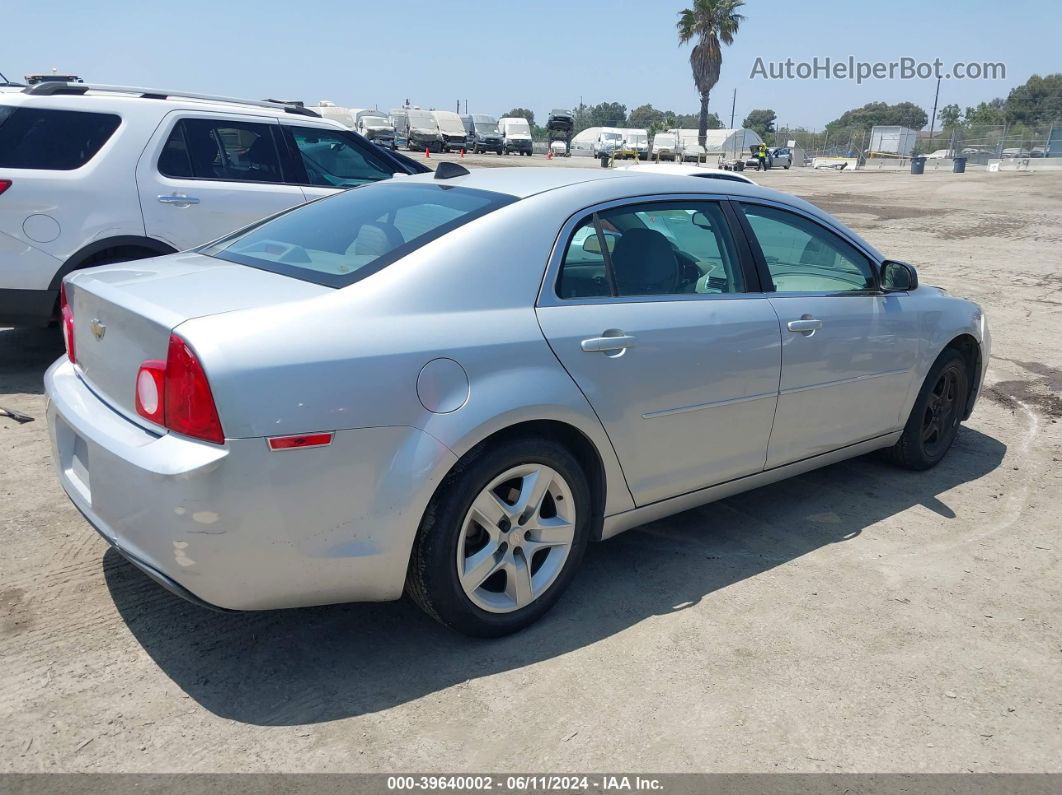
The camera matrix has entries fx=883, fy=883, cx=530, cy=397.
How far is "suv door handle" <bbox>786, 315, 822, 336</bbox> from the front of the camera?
12.9 ft

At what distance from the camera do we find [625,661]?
3.13 m

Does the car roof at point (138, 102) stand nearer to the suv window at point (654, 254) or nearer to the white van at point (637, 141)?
the suv window at point (654, 254)

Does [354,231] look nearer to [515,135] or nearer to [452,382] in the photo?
[452,382]

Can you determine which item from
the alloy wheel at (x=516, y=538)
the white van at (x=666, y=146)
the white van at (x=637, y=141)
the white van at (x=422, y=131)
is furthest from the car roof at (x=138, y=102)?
the white van at (x=637, y=141)

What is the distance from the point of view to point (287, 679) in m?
2.95

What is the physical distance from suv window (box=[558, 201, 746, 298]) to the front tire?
0.68 meters

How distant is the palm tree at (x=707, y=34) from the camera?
58.2 meters

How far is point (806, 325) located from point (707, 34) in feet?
199

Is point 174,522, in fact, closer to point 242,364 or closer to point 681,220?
point 242,364

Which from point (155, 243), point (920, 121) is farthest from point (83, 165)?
point (920, 121)

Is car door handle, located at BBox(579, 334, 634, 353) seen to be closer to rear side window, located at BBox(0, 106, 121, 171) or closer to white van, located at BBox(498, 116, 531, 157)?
rear side window, located at BBox(0, 106, 121, 171)

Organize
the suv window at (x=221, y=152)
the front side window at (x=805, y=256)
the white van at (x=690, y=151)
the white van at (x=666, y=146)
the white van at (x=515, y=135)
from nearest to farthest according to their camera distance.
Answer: the front side window at (x=805, y=256)
the suv window at (x=221, y=152)
the white van at (x=666, y=146)
the white van at (x=690, y=151)
the white van at (x=515, y=135)

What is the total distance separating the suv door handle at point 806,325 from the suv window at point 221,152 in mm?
4279
